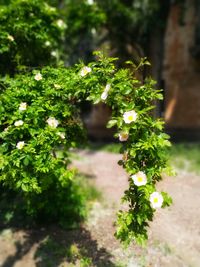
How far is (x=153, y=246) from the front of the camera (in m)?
5.17

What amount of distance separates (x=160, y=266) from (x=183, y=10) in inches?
288

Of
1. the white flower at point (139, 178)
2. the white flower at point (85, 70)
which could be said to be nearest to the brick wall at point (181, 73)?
the white flower at point (85, 70)

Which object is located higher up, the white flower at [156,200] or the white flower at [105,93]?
the white flower at [105,93]

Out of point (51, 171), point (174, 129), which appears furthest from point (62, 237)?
point (174, 129)

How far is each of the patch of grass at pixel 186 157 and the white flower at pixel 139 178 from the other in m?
3.87

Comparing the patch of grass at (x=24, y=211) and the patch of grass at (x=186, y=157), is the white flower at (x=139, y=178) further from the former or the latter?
the patch of grass at (x=186, y=157)

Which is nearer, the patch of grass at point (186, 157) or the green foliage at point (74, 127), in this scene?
the green foliage at point (74, 127)

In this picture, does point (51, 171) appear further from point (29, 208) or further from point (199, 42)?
point (199, 42)

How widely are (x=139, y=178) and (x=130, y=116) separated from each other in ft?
1.73

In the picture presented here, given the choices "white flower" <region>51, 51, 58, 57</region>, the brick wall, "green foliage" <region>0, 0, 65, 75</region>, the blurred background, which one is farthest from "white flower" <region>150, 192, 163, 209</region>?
the brick wall

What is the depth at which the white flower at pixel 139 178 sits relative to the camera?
12.5ft

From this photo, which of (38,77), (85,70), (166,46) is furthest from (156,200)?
(166,46)

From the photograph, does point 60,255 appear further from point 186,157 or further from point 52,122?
point 186,157

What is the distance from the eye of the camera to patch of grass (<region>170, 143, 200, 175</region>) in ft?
25.7
